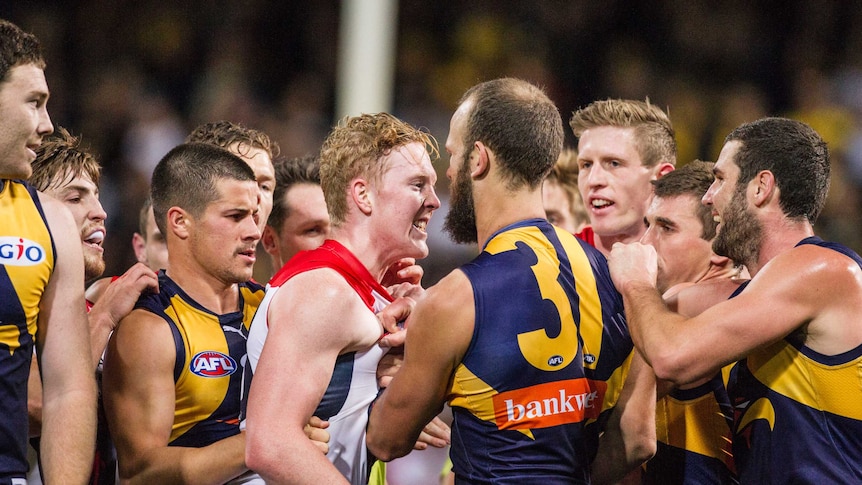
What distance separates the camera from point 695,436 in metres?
3.98

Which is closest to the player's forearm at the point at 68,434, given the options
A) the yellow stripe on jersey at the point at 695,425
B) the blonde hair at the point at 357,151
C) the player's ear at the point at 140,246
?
the blonde hair at the point at 357,151

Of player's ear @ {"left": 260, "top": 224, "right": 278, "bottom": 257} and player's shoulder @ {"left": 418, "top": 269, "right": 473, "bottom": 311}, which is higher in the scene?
player's ear @ {"left": 260, "top": 224, "right": 278, "bottom": 257}

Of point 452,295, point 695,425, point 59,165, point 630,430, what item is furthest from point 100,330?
point 695,425

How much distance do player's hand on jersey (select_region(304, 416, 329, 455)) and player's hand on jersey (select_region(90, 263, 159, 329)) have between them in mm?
970

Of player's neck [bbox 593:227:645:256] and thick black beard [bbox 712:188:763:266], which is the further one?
player's neck [bbox 593:227:645:256]

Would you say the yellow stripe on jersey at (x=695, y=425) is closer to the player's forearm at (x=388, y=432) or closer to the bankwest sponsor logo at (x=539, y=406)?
the bankwest sponsor logo at (x=539, y=406)

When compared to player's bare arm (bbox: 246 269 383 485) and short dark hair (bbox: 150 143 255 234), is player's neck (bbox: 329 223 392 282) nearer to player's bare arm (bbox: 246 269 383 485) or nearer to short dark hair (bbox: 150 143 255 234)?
player's bare arm (bbox: 246 269 383 485)

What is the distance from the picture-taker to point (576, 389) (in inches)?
129

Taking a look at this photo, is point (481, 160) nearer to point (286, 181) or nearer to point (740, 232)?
point (740, 232)

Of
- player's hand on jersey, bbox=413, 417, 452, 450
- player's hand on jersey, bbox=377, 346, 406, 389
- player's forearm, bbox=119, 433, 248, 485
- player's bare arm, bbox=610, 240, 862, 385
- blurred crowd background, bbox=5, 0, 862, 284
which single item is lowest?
player's forearm, bbox=119, 433, 248, 485

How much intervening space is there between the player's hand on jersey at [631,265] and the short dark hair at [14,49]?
2.23m

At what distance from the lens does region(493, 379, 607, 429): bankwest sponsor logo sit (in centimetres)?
321

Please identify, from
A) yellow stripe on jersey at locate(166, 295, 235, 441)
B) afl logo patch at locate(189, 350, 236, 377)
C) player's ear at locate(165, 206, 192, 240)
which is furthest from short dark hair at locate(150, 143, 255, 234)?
afl logo patch at locate(189, 350, 236, 377)

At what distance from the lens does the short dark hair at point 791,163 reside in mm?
3668
